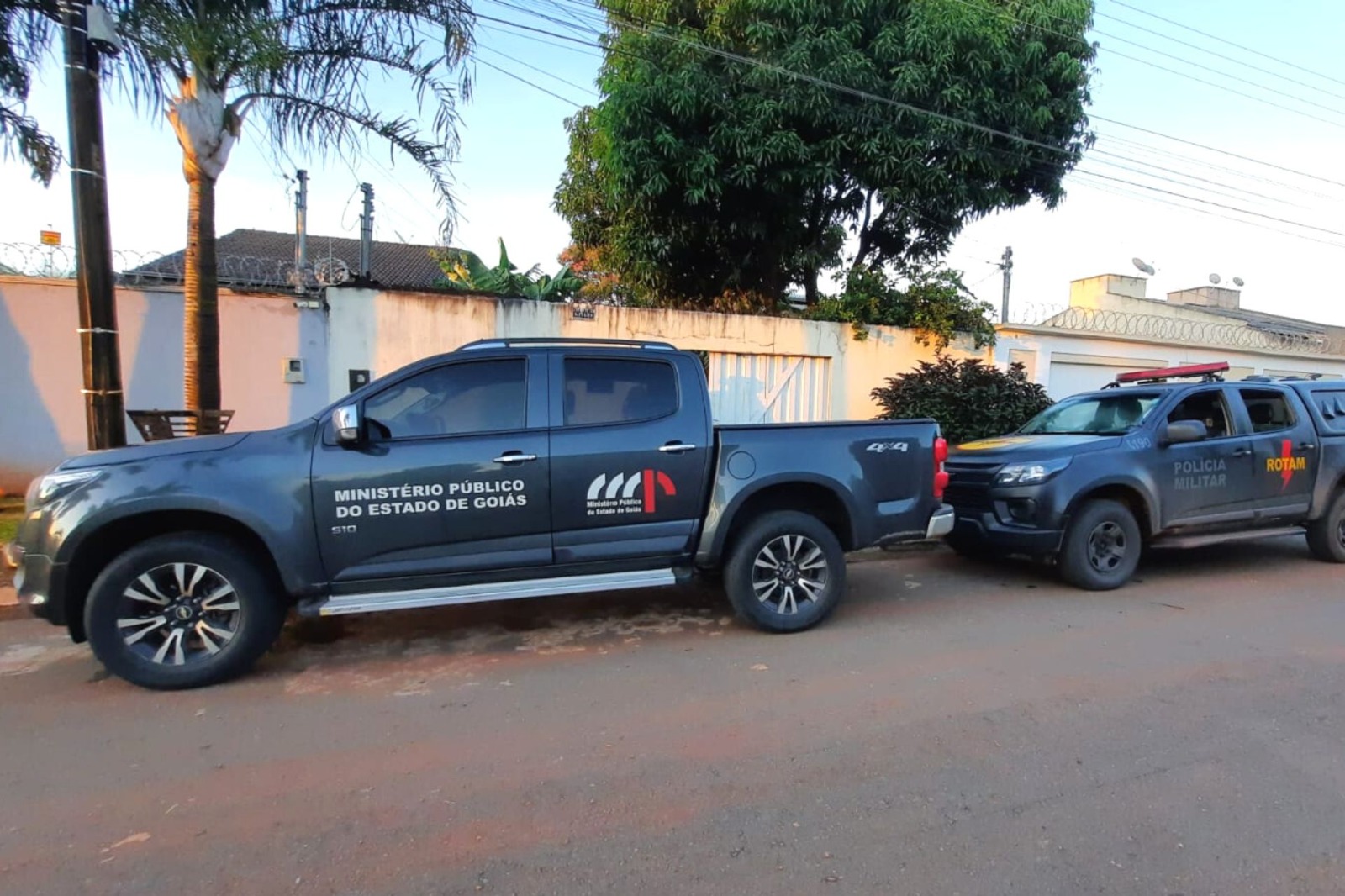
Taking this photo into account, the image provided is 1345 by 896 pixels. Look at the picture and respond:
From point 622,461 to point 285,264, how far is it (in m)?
7.03

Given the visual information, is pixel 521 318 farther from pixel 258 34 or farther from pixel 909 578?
pixel 909 578

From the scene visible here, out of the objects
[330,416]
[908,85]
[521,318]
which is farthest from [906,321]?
[330,416]

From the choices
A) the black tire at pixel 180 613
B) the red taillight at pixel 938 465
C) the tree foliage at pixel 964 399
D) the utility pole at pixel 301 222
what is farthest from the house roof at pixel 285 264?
the tree foliage at pixel 964 399

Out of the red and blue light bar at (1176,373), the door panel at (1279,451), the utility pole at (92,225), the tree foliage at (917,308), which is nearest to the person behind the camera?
the utility pole at (92,225)

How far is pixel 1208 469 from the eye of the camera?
647 cm

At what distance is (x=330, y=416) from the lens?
14.1ft

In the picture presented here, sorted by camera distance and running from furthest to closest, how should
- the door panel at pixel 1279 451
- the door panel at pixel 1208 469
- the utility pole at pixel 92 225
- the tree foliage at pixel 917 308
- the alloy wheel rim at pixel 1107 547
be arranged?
the tree foliage at pixel 917 308, the door panel at pixel 1279 451, the door panel at pixel 1208 469, the alloy wheel rim at pixel 1107 547, the utility pole at pixel 92 225

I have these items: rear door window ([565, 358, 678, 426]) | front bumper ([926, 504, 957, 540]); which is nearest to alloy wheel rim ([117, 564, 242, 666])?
rear door window ([565, 358, 678, 426])

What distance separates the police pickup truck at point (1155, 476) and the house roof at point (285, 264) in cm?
659

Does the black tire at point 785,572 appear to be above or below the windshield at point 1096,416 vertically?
below

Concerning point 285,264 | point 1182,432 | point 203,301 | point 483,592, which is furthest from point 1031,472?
point 285,264

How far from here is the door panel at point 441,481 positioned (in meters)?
4.25

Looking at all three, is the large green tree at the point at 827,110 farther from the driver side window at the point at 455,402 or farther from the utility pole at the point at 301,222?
the driver side window at the point at 455,402

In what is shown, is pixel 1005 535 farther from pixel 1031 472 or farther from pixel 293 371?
pixel 293 371
